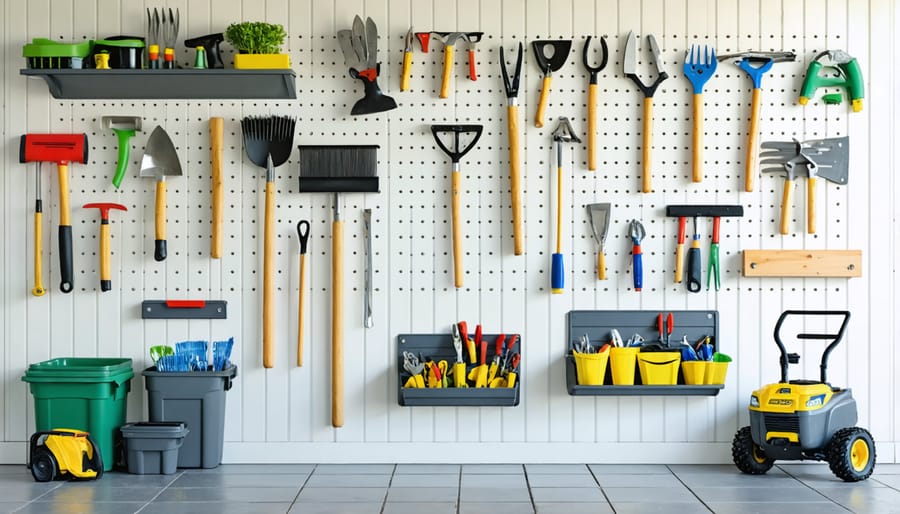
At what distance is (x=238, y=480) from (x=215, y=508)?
48 cm

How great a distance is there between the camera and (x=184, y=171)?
174 inches

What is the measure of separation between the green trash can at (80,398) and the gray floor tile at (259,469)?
35 centimetres

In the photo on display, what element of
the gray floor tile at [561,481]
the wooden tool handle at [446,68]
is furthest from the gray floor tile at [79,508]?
the wooden tool handle at [446,68]

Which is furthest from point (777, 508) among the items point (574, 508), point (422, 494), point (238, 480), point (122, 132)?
point (122, 132)

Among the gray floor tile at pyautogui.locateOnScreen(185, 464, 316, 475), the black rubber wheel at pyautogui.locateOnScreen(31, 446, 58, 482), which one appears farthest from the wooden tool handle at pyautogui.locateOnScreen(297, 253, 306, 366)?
the black rubber wheel at pyautogui.locateOnScreen(31, 446, 58, 482)

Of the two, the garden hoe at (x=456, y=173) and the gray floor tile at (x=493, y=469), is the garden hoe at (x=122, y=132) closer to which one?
the garden hoe at (x=456, y=173)

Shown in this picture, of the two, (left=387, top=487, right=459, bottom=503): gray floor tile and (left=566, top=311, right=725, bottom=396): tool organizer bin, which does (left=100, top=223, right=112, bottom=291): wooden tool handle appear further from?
(left=566, top=311, right=725, bottom=396): tool organizer bin

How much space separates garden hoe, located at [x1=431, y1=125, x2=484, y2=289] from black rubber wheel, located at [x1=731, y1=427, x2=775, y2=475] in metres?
1.36

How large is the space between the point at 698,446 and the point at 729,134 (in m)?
1.38

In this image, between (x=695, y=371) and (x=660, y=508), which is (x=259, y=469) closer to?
(x=660, y=508)

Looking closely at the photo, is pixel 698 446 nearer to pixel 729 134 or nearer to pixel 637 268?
pixel 637 268

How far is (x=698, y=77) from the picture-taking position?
4.39 meters

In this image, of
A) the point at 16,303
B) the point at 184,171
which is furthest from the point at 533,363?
the point at 16,303

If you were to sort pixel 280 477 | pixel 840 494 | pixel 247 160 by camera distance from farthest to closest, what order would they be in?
pixel 247 160 → pixel 280 477 → pixel 840 494
